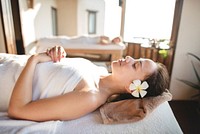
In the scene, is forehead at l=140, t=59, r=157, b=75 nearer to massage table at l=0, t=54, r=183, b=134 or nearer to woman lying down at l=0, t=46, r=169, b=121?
woman lying down at l=0, t=46, r=169, b=121

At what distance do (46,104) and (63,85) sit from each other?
14 cm

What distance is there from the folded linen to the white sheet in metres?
0.03

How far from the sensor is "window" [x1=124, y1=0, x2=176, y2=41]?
2.19 metres

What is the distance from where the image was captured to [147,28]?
2.48 m

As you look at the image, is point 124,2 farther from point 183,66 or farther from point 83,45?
point 183,66

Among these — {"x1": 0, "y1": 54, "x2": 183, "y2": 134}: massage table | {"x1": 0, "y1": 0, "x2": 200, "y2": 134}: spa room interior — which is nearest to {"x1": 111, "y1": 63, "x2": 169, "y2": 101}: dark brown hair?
{"x1": 0, "y1": 54, "x2": 183, "y2": 134}: massage table

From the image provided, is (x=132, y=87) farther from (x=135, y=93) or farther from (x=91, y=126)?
(x=91, y=126)

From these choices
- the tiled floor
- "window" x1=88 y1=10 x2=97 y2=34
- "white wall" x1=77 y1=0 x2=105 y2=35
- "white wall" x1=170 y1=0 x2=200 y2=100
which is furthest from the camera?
"window" x1=88 y1=10 x2=97 y2=34

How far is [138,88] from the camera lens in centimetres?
94

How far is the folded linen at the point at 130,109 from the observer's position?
81 cm

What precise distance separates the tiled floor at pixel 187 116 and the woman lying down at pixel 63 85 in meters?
1.05

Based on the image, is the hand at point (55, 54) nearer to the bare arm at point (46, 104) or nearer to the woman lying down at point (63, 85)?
the woman lying down at point (63, 85)

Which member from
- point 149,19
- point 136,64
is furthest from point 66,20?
point 136,64

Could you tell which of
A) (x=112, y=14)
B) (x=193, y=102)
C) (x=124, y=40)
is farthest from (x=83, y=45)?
(x=193, y=102)
